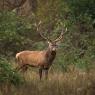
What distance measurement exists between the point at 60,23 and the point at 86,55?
6.38ft

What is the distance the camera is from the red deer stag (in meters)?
14.5

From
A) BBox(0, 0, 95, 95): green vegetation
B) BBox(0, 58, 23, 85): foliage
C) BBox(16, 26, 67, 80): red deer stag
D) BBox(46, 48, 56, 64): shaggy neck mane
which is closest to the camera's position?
BBox(0, 0, 95, 95): green vegetation

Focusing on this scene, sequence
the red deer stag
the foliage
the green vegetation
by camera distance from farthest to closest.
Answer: the red deer stag < the foliage < the green vegetation

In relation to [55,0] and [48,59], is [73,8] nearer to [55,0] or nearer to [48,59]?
[48,59]

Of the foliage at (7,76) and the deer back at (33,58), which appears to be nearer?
the foliage at (7,76)

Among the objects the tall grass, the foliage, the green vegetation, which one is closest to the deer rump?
the green vegetation

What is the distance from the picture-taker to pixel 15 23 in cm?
1889

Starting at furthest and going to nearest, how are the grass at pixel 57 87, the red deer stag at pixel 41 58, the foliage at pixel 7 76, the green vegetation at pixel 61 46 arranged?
the red deer stag at pixel 41 58
the foliage at pixel 7 76
the green vegetation at pixel 61 46
the grass at pixel 57 87

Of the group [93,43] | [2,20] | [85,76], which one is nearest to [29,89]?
[85,76]

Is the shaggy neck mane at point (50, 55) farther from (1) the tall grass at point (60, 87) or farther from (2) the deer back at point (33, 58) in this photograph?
(1) the tall grass at point (60, 87)

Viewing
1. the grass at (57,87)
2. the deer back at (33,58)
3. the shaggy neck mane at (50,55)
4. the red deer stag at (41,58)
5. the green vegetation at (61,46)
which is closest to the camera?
the grass at (57,87)

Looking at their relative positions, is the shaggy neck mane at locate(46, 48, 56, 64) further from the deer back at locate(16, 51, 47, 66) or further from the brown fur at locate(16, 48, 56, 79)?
the deer back at locate(16, 51, 47, 66)

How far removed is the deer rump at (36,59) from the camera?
1471 centimetres

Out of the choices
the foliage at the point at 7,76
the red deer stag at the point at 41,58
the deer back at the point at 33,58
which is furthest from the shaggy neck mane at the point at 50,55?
the foliage at the point at 7,76
